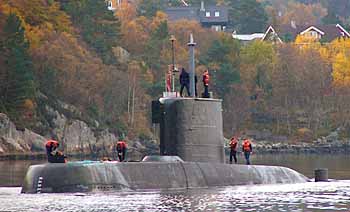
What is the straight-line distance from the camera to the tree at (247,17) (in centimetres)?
17288

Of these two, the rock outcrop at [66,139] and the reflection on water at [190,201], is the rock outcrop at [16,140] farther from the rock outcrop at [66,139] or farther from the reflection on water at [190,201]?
the reflection on water at [190,201]

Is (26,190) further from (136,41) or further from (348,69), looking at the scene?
(348,69)

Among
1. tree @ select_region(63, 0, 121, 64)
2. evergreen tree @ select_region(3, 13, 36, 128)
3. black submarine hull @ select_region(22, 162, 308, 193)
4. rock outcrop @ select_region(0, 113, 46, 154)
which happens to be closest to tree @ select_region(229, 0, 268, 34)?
tree @ select_region(63, 0, 121, 64)

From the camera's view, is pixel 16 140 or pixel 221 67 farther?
pixel 221 67

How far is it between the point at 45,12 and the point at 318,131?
120 ft

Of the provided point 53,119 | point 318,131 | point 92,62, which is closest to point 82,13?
point 92,62

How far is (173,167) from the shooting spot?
36094mm

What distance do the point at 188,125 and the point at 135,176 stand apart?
298 cm

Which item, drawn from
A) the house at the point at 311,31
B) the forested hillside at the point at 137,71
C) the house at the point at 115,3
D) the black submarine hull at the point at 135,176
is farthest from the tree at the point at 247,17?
the black submarine hull at the point at 135,176

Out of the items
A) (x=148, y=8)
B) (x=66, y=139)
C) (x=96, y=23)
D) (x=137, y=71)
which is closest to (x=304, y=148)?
(x=137, y=71)

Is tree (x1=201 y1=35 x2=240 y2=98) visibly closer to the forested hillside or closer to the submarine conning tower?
the forested hillside

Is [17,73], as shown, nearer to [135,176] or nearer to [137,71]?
[137,71]

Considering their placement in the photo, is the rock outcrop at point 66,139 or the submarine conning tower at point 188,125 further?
the rock outcrop at point 66,139

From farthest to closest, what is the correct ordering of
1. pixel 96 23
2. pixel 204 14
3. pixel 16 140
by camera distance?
pixel 204 14 → pixel 96 23 → pixel 16 140
